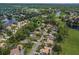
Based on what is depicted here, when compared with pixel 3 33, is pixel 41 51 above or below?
below

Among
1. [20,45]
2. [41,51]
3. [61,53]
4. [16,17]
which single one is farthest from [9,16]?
[61,53]

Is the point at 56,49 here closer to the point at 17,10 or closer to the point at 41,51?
the point at 41,51

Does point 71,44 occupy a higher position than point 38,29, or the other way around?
point 38,29

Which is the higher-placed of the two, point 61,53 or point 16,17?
point 16,17

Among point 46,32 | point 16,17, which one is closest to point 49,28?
point 46,32
